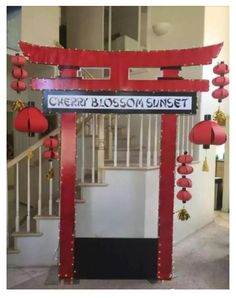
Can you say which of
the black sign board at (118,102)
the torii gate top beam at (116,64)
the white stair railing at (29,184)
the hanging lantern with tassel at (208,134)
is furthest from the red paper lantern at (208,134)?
the white stair railing at (29,184)

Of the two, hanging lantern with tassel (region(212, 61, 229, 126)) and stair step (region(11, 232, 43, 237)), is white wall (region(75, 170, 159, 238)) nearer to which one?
stair step (region(11, 232, 43, 237))

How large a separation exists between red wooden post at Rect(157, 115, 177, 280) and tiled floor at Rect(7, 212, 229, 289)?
18cm

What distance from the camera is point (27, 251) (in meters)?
3.07

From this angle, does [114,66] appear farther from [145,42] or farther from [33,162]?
[145,42]

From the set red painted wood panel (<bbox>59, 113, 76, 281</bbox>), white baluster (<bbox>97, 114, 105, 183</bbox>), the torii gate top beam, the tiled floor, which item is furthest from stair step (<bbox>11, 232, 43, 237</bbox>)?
the torii gate top beam

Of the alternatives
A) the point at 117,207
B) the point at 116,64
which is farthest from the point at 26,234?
the point at 116,64

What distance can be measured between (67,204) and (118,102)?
3.19ft

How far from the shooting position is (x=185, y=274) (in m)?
2.87

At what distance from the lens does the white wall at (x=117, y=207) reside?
3.09 m

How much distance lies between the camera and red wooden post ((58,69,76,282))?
258cm

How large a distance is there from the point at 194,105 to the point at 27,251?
216 cm

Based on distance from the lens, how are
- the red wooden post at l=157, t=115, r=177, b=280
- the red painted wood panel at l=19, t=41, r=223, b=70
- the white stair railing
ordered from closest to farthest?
1. the red painted wood panel at l=19, t=41, r=223, b=70
2. the red wooden post at l=157, t=115, r=177, b=280
3. the white stair railing

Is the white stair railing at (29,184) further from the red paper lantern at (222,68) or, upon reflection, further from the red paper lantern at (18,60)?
the red paper lantern at (222,68)
